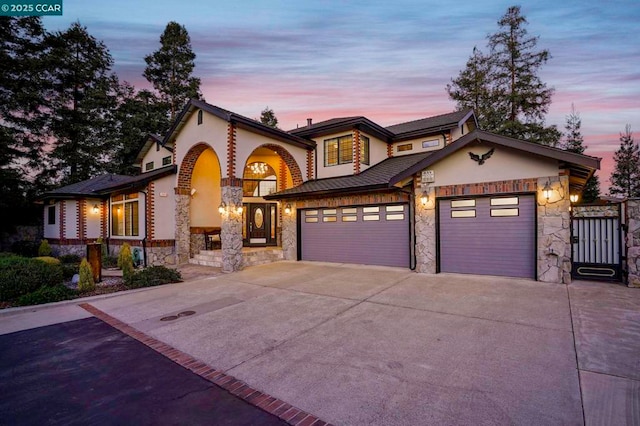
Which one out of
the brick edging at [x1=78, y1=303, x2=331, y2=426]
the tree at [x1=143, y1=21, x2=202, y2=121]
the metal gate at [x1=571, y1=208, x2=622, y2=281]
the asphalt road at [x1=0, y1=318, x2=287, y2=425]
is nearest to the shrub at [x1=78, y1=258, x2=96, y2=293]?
the asphalt road at [x1=0, y1=318, x2=287, y2=425]

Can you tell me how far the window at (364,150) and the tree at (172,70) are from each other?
Result: 22736 millimetres

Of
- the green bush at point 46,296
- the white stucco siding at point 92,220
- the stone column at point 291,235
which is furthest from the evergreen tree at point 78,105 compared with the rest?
the green bush at point 46,296

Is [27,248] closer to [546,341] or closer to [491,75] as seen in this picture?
[546,341]

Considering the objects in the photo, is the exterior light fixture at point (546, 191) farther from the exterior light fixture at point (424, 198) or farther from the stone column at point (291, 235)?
the stone column at point (291, 235)

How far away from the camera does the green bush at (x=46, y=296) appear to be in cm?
736

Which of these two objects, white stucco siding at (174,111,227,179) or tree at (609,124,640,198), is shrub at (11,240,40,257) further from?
tree at (609,124,640,198)

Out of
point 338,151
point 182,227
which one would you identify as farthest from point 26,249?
point 338,151

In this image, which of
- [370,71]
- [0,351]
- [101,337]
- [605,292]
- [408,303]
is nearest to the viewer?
[0,351]

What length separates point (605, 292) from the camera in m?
7.14

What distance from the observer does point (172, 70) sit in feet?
97.5

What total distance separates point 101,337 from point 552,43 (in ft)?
101

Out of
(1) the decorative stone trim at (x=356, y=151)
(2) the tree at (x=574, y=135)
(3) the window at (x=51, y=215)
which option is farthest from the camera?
(2) the tree at (x=574, y=135)

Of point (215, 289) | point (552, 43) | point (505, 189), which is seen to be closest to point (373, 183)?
point (505, 189)

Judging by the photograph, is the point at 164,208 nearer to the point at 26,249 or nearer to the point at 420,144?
the point at 26,249
